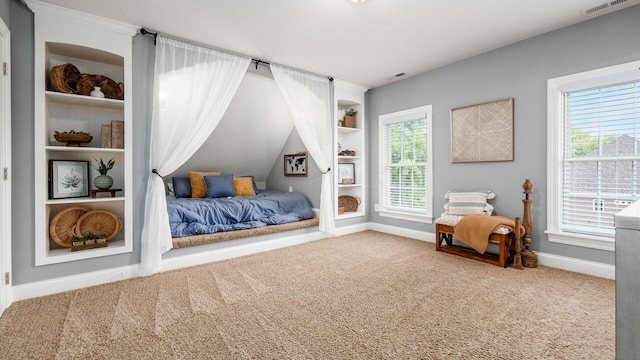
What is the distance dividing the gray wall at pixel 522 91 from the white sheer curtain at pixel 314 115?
132 cm

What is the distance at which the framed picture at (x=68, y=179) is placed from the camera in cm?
258

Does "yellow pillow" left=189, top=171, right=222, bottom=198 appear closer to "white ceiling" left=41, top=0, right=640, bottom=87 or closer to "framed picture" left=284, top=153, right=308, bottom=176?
"framed picture" left=284, top=153, right=308, bottom=176

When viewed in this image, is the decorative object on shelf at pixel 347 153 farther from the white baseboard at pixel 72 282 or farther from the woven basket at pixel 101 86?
the white baseboard at pixel 72 282

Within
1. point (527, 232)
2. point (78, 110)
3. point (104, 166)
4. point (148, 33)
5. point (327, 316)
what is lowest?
point (327, 316)

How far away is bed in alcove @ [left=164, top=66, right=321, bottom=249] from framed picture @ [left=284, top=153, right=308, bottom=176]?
107 millimetres

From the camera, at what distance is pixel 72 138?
8.54 ft

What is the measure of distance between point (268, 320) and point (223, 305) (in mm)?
463

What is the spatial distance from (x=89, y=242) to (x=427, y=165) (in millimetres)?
4141

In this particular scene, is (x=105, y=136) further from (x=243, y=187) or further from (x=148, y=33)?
(x=243, y=187)

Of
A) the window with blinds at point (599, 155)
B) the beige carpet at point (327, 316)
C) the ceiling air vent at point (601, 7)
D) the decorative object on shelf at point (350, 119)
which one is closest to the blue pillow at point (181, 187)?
the beige carpet at point (327, 316)

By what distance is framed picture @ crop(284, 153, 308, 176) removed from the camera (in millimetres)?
5048

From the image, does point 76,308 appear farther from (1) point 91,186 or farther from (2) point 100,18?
(2) point 100,18

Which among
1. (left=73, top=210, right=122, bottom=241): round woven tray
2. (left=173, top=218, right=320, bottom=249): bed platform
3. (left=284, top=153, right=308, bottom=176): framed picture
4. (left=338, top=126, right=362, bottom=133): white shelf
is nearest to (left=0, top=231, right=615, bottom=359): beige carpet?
(left=173, top=218, right=320, bottom=249): bed platform

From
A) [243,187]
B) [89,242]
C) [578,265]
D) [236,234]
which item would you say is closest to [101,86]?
[89,242]
